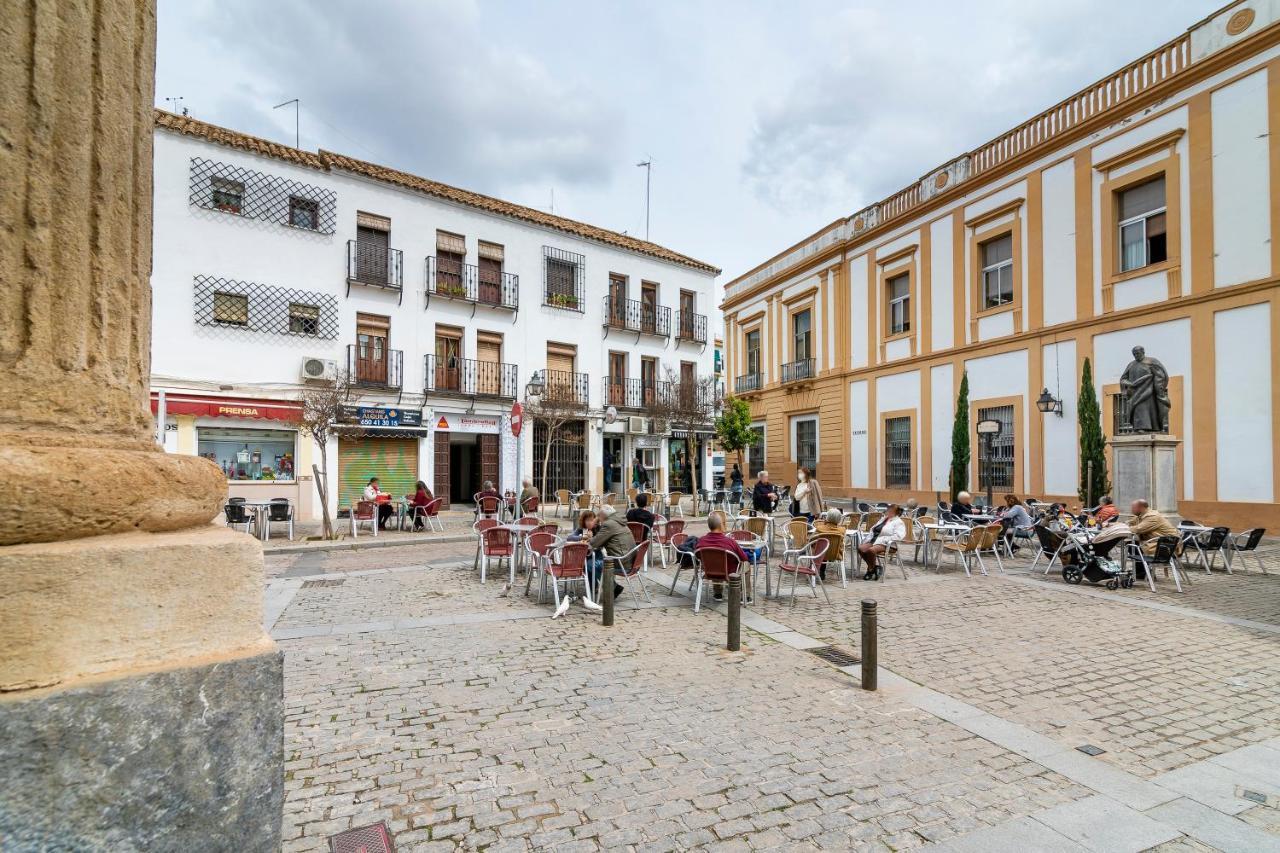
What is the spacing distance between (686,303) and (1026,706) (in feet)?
77.0

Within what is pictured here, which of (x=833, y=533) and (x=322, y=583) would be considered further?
(x=322, y=583)

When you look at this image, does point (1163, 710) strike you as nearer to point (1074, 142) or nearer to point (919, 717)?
point (919, 717)

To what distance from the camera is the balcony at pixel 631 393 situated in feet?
78.8

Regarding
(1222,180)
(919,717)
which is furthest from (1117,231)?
(919,717)

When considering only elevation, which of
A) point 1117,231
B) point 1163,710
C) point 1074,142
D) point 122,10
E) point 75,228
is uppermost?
point 1074,142

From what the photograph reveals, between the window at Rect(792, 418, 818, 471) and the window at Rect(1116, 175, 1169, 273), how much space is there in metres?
12.8

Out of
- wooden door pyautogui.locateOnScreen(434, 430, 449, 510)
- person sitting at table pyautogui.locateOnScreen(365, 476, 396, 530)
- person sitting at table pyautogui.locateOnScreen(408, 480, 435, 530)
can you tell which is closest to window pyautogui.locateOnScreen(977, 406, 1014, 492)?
person sitting at table pyautogui.locateOnScreen(408, 480, 435, 530)

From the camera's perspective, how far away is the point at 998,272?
20047 mm

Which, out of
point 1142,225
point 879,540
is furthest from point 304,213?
point 1142,225

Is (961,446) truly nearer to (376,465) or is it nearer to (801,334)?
(801,334)

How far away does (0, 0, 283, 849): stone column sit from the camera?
138 centimetres

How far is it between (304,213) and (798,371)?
64.3 ft

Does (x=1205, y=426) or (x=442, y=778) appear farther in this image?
(x=1205, y=426)

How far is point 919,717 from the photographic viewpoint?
14.4 ft
